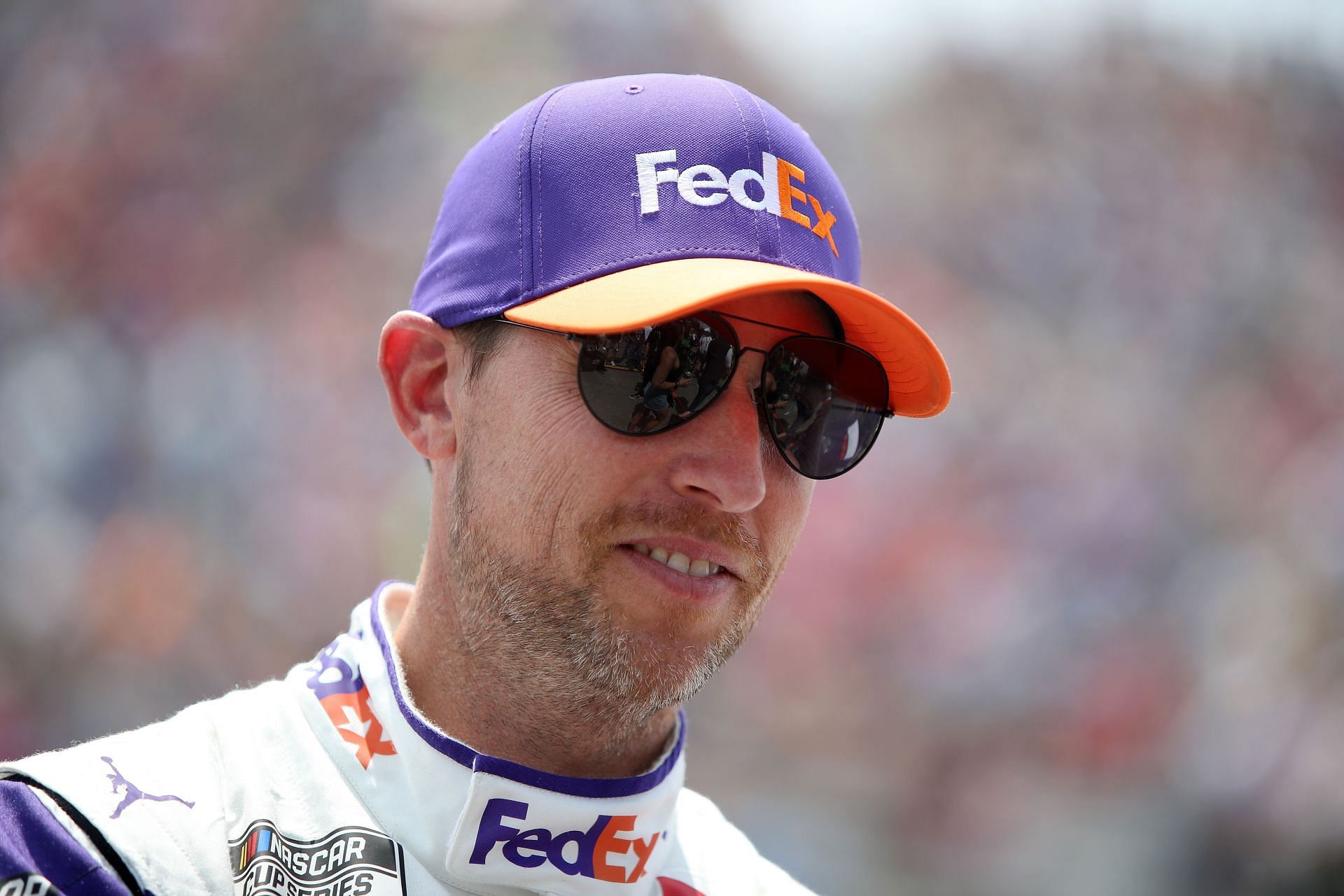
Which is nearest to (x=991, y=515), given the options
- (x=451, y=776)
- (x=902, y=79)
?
(x=902, y=79)

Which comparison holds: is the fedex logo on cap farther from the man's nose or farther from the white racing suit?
the white racing suit

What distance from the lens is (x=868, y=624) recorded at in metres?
6.04

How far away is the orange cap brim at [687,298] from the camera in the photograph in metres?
1.57

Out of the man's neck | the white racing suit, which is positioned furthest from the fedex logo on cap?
the white racing suit

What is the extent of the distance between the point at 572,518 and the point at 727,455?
252 millimetres

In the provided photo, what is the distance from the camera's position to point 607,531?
167 cm

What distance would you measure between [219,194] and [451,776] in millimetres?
5512

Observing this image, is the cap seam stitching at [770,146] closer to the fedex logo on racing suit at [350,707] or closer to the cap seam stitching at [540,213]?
the cap seam stitching at [540,213]

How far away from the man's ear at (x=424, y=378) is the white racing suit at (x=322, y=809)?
1.13 feet

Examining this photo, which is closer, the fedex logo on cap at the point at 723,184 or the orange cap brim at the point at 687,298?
the orange cap brim at the point at 687,298

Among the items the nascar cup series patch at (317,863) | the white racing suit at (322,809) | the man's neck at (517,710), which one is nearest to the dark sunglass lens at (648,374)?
the man's neck at (517,710)

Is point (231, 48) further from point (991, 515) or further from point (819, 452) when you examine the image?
point (819, 452)

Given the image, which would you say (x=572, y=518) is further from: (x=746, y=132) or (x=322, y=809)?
(x=746, y=132)

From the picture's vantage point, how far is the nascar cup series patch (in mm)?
1496
